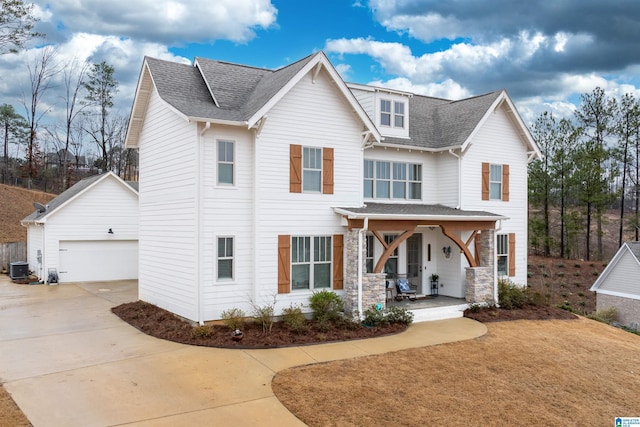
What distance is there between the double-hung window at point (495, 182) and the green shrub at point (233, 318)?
10970 mm

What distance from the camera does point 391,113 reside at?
17.3 m

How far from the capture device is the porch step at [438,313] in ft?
48.0

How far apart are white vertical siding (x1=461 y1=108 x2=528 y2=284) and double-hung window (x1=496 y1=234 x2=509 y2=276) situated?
0.79ft

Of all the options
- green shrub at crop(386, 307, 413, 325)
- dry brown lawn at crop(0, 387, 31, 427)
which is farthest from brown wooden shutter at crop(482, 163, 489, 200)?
dry brown lawn at crop(0, 387, 31, 427)

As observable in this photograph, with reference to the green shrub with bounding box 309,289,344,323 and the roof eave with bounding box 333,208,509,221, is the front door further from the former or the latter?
the green shrub with bounding box 309,289,344,323

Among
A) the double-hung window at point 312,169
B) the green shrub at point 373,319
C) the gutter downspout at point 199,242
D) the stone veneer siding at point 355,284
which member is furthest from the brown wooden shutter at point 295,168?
the green shrub at point 373,319

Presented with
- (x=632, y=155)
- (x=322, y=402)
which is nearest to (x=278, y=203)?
(x=322, y=402)

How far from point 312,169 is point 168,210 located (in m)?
4.49

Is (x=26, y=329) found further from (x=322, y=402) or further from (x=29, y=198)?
(x=29, y=198)

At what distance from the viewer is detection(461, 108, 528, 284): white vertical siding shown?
17672 mm

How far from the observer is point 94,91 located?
37875 mm

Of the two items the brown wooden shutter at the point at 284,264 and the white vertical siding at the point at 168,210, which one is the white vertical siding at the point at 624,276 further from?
the white vertical siding at the point at 168,210

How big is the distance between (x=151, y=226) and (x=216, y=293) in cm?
430

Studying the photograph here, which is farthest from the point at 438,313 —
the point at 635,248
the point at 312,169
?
the point at 635,248
